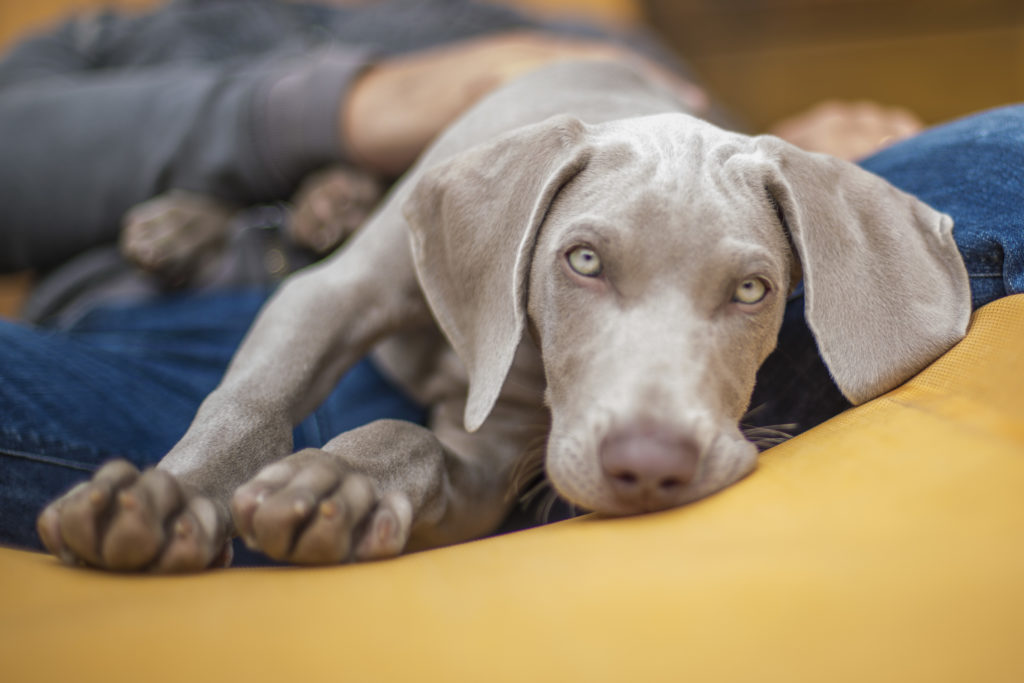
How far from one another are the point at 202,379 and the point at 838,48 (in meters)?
5.64

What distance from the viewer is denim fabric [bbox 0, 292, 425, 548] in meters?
1.57

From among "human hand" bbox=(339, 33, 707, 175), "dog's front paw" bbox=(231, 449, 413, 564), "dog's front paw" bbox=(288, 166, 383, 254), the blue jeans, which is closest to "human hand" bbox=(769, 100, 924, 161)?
"human hand" bbox=(339, 33, 707, 175)

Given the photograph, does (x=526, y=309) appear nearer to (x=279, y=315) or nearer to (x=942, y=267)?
(x=279, y=315)

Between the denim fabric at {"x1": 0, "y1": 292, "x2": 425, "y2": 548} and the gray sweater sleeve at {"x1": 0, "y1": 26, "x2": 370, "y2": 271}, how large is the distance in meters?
0.71

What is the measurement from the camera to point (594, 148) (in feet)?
5.47

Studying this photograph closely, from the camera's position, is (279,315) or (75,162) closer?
(279,315)

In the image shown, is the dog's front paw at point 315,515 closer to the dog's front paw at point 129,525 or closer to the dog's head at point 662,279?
the dog's front paw at point 129,525

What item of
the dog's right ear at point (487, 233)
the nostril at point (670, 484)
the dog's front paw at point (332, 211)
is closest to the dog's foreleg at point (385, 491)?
the dog's right ear at point (487, 233)

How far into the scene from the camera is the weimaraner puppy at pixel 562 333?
48.5 inches

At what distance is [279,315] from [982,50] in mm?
5795

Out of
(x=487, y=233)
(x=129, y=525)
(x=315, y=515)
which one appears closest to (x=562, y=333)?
(x=487, y=233)

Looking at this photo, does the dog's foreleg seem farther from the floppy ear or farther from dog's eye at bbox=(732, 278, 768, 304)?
the floppy ear

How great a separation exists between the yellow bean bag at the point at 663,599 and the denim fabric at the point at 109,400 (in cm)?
38

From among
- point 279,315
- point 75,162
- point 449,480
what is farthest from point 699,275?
point 75,162
